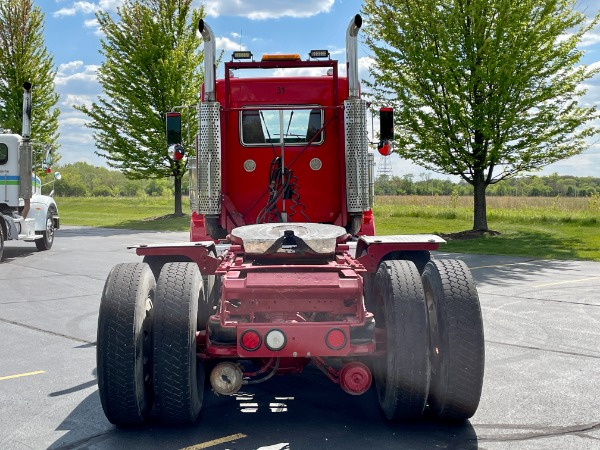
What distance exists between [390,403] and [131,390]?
175 centimetres

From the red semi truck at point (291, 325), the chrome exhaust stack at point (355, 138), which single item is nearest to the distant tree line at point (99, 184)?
the chrome exhaust stack at point (355, 138)

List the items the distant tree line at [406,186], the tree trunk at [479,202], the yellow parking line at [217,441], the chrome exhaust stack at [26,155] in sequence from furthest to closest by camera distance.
→ 1. the distant tree line at [406,186]
2. the tree trunk at [479,202]
3. the chrome exhaust stack at [26,155]
4. the yellow parking line at [217,441]

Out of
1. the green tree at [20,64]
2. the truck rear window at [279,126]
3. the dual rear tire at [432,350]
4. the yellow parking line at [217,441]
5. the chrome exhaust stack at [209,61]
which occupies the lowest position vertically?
the yellow parking line at [217,441]

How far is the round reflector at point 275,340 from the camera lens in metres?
4.51

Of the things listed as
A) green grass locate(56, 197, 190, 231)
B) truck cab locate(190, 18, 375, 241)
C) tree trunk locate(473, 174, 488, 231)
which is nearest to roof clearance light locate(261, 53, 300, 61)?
truck cab locate(190, 18, 375, 241)

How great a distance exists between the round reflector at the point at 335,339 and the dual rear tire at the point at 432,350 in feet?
1.10

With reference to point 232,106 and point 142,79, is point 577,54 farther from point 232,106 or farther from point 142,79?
point 142,79

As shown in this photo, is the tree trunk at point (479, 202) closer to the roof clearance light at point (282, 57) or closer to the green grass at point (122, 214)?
the green grass at point (122, 214)

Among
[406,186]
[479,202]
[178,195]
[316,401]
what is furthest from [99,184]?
[316,401]

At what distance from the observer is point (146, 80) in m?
29.2

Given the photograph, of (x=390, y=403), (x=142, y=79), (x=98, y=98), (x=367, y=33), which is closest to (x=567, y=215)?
(x=367, y=33)

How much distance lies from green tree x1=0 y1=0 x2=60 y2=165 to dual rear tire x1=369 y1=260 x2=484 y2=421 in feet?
111

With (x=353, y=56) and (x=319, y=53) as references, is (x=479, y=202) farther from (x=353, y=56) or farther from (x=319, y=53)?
(x=353, y=56)

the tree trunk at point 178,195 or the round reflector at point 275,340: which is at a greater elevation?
the tree trunk at point 178,195
